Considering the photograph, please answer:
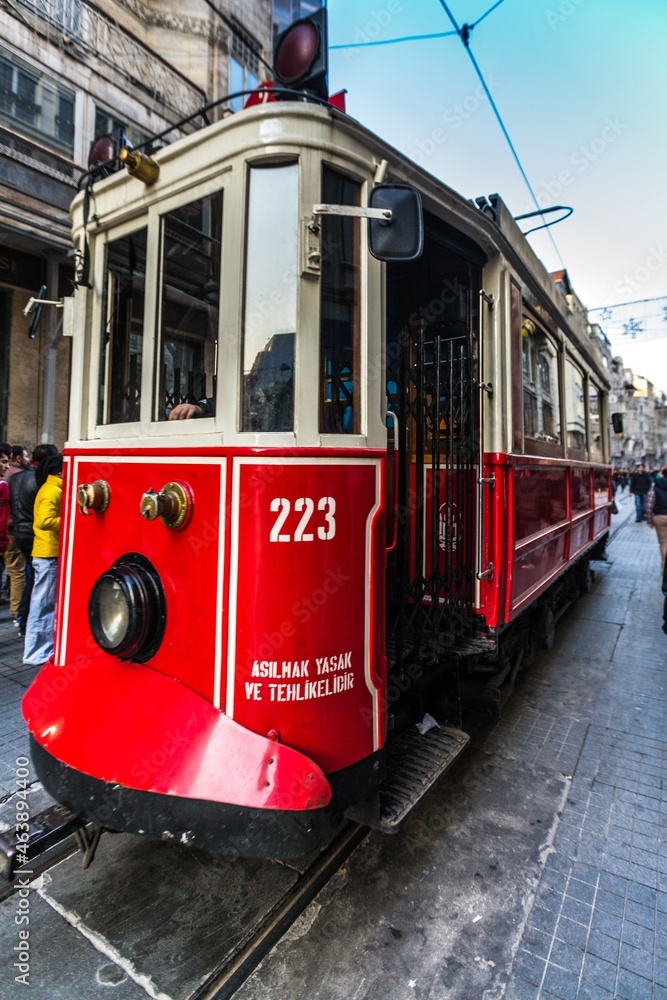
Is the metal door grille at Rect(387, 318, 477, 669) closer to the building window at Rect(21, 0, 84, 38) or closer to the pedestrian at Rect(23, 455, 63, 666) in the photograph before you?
the pedestrian at Rect(23, 455, 63, 666)

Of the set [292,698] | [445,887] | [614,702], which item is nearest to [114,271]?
[292,698]

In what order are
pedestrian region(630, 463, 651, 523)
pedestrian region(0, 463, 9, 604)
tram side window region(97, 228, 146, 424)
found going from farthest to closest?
pedestrian region(630, 463, 651, 523) → pedestrian region(0, 463, 9, 604) → tram side window region(97, 228, 146, 424)

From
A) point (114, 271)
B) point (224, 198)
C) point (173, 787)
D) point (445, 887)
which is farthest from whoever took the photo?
point (114, 271)

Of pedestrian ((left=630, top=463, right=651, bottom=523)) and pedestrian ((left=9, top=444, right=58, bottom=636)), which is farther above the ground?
pedestrian ((left=630, top=463, right=651, bottom=523))

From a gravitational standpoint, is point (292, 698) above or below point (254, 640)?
below

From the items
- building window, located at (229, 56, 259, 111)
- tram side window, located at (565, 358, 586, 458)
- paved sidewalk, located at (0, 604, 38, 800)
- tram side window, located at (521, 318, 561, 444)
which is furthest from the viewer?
building window, located at (229, 56, 259, 111)

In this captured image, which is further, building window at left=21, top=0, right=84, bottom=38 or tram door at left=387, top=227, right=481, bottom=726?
building window at left=21, top=0, right=84, bottom=38

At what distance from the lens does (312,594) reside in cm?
191

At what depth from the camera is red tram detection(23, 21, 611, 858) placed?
1.87 m

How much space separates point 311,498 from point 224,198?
118 cm

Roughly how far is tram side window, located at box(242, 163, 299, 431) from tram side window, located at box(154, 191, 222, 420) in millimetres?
217

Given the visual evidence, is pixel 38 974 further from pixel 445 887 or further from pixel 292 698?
pixel 445 887

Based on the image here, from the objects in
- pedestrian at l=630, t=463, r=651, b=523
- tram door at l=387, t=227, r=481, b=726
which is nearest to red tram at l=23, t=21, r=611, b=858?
tram door at l=387, t=227, r=481, b=726

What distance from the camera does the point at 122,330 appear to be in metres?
2.54
